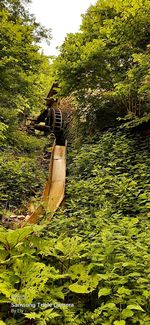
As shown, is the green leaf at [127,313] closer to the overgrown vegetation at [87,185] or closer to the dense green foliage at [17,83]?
the overgrown vegetation at [87,185]

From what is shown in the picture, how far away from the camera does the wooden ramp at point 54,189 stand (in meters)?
4.73

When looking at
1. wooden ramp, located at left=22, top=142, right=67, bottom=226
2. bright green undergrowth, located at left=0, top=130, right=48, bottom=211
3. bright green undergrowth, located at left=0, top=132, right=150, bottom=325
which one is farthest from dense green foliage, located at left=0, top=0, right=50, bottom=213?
bright green undergrowth, located at left=0, top=132, right=150, bottom=325

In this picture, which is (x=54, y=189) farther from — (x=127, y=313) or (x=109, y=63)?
(x=127, y=313)

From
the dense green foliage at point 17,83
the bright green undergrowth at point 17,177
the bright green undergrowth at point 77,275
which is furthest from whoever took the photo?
the bright green undergrowth at point 17,177

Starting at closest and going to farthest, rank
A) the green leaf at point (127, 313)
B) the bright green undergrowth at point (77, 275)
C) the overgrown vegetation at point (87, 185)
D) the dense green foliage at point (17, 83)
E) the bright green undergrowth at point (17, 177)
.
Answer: the green leaf at point (127, 313) < the bright green undergrowth at point (77, 275) < the overgrown vegetation at point (87, 185) < the dense green foliage at point (17, 83) < the bright green undergrowth at point (17, 177)

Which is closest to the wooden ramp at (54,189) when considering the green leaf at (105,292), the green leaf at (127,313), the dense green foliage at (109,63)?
the dense green foliage at (109,63)

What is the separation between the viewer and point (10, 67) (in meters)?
5.28

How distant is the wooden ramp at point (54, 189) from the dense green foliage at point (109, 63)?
1572mm

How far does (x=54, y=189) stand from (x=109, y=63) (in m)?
3.72

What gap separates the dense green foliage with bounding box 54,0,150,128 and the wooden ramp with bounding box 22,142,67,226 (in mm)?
1572

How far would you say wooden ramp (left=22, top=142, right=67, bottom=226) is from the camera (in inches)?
186

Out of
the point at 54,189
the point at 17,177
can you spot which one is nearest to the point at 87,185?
the point at 54,189

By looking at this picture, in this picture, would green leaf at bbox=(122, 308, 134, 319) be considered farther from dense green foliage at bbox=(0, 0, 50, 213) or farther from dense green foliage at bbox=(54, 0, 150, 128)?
dense green foliage at bbox=(54, 0, 150, 128)

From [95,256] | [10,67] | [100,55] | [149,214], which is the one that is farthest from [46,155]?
[95,256]
